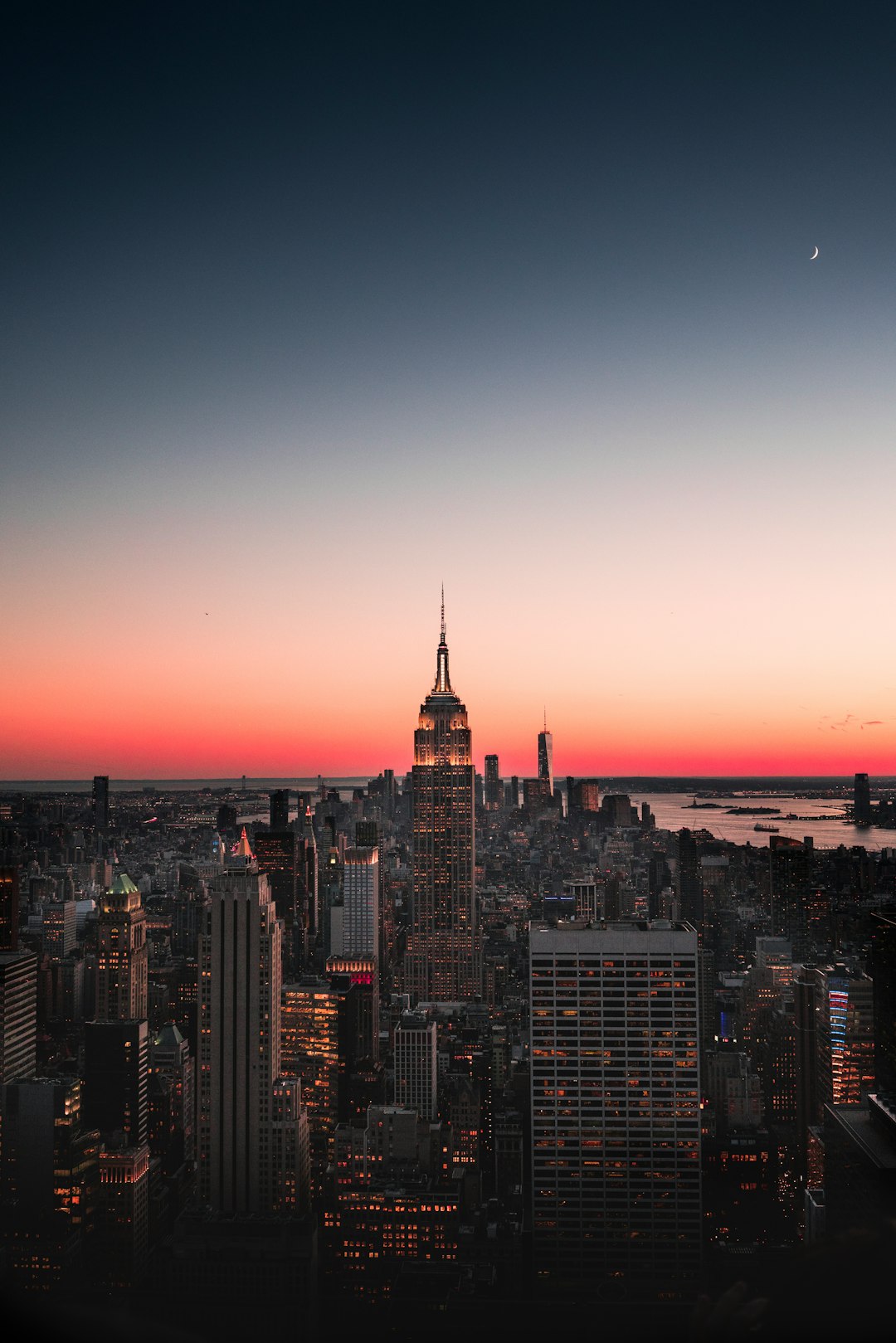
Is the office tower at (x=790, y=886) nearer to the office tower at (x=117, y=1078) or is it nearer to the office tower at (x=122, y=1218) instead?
the office tower at (x=122, y=1218)

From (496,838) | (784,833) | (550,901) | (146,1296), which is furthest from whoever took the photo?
(496,838)

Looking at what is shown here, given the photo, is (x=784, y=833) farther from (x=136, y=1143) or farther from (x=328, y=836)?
(x=328, y=836)

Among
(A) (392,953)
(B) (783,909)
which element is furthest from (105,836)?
(A) (392,953)

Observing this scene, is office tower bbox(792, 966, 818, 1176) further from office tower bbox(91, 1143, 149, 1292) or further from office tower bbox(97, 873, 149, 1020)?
office tower bbox(97, 873, 149, 1020)

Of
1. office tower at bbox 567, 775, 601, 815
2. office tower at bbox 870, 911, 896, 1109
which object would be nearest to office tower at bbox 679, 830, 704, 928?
office tower at bbox 567, 775, 601, 815

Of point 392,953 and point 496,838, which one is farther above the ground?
point 496,838

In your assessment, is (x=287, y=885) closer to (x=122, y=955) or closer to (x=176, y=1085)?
A: (x=122, y=955)

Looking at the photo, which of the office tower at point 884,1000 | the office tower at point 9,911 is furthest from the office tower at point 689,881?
the office tower at point 9,911
